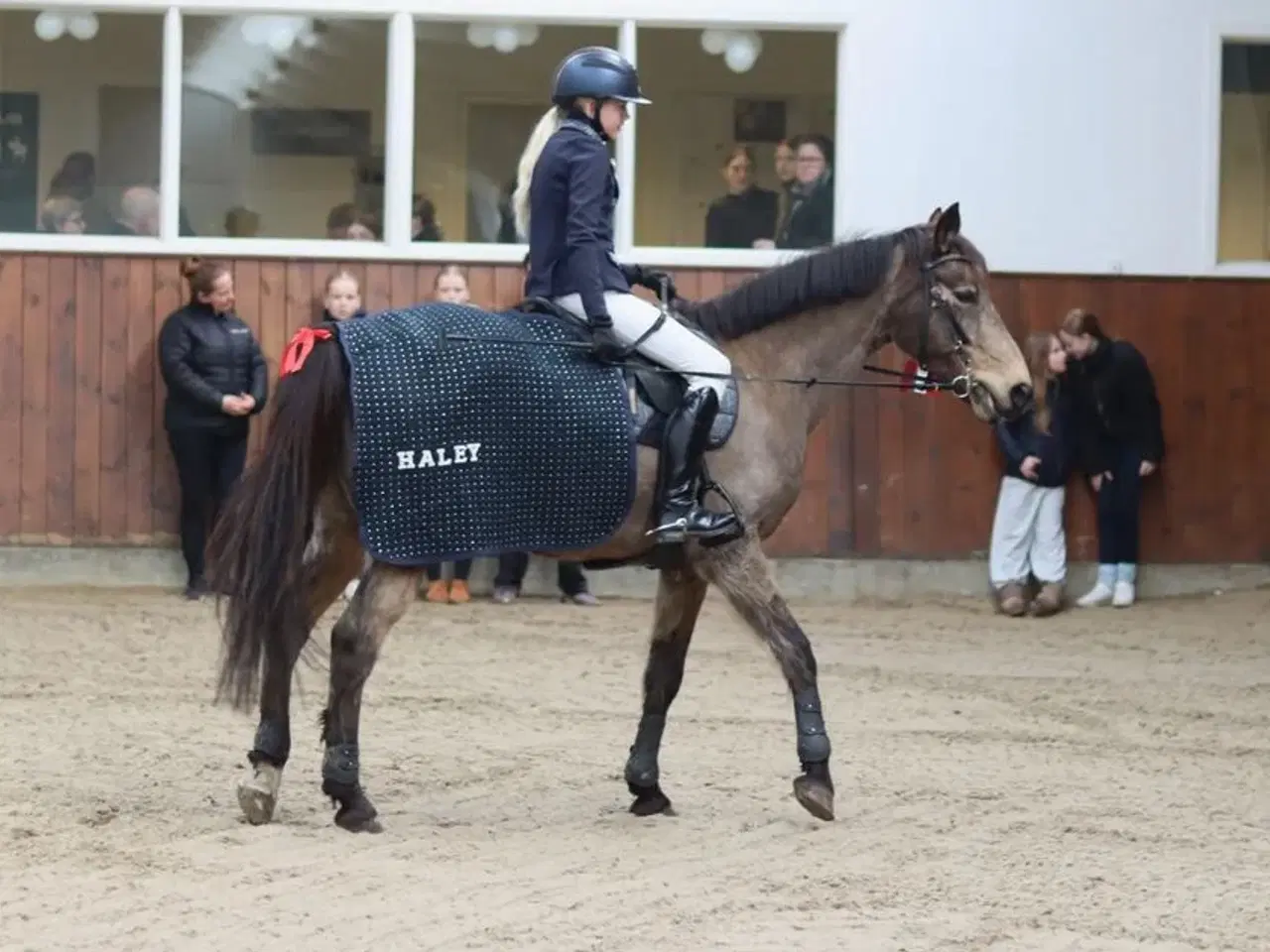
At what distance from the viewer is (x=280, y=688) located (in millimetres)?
7332

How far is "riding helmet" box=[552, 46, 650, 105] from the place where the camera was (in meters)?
7.45

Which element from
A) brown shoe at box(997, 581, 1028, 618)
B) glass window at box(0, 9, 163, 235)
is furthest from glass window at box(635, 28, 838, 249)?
glass window at box(0, 9, 163, 235)

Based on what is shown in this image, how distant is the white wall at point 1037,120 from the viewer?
46.6ft

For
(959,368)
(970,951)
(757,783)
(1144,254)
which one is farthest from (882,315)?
(1144,254)

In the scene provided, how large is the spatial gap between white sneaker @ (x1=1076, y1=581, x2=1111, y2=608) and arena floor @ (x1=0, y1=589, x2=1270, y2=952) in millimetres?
931

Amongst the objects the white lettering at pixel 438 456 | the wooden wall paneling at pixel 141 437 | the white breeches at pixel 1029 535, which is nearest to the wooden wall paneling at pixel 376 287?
the wooden wall paneling at pixel 141 437

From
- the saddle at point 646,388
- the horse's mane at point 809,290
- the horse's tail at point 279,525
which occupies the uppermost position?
the horse's mane at point 809,290

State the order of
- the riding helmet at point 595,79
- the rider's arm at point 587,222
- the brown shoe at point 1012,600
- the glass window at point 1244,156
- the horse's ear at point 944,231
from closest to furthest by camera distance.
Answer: the rider's arm at point 587,222, the riding helmet at point 595,79, the horse's ear at point 944,231, the brown shoe at point 1012,600, the glass window at point 1244,156

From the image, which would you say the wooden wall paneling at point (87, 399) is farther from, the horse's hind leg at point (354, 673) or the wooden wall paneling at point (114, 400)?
the horse's hind leg at point (354, 673)

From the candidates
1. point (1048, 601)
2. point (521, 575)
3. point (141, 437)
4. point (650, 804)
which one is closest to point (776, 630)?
point (650, 804)

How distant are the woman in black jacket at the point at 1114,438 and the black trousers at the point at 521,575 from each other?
2950mm

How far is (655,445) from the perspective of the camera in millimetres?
7578

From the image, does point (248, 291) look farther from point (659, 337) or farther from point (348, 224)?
point (659, 337)

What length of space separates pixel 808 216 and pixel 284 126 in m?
3.11
